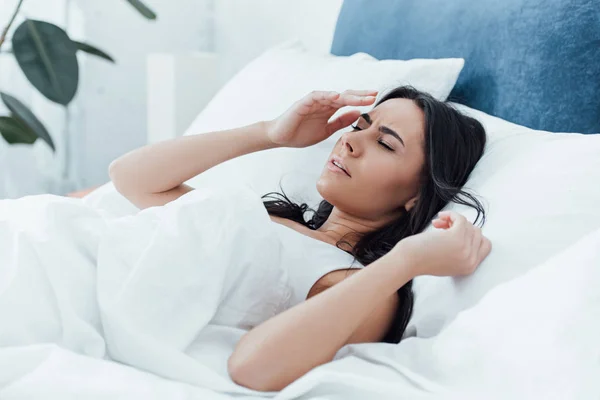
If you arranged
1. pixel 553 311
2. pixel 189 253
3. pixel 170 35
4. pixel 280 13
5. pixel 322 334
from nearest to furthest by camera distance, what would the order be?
pixel 553 311 < pixel 322 334 < pixel 189 253 < pixel 280 13 < pixel 170 35

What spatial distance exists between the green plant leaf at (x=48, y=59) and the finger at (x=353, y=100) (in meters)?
0.47

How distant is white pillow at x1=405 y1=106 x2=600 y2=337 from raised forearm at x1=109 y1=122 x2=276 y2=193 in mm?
495

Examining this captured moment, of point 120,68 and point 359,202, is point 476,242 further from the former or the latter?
point 120,68

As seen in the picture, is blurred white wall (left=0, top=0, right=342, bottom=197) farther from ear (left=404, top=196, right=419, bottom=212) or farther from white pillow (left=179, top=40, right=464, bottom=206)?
ear (left=404, top=196, right=419, bottom=212)

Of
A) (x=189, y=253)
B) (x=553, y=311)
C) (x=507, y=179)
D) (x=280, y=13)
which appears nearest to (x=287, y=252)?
(x=189, y=253)

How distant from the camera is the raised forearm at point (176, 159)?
1.40 meters

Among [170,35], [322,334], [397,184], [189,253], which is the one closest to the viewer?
[322,334]

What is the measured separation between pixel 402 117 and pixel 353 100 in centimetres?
9

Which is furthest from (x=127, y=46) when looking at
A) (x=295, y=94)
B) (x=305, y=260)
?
(x=305, y=260)

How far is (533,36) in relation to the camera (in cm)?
130

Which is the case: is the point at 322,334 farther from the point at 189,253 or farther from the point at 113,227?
the point at 113,227

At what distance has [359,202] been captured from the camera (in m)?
1.27

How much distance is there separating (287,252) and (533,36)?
584 mm

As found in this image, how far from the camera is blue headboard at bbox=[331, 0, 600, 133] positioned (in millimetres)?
1221
